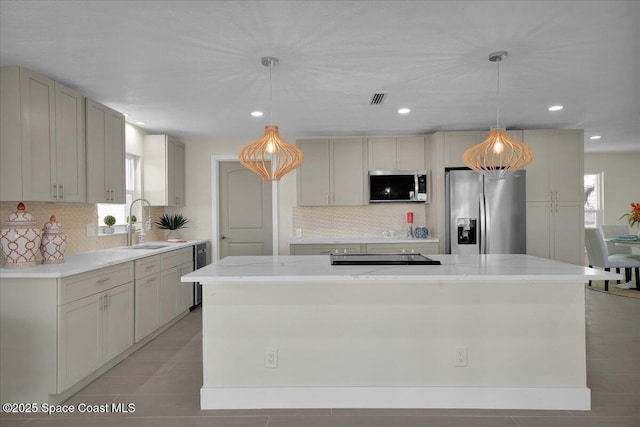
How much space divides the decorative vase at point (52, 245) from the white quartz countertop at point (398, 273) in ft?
4.38

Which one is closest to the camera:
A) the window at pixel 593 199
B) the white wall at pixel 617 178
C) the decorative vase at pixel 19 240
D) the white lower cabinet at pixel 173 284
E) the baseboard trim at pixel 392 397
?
the baseboard trim at pixel 392 397

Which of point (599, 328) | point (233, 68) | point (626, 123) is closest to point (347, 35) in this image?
point (233, 68)

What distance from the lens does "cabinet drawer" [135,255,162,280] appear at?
11.5 ft

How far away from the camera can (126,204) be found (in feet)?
15.5

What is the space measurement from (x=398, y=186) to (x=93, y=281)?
12.1 ft

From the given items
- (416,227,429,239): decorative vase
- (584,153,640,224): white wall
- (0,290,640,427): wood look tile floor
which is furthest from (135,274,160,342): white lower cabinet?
(584,153,640,224): white wall

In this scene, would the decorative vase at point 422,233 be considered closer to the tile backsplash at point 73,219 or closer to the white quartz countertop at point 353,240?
the white quartz countertop at point 353,240

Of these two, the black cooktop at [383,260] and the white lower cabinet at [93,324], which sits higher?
the black cooktop at [383,260]

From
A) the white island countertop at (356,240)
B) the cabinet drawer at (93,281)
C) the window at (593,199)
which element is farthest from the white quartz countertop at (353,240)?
the window at (593,199)

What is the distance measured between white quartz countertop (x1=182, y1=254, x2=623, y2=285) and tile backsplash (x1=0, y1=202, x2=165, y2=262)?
5.82 feet

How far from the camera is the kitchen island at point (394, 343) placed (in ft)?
7.98

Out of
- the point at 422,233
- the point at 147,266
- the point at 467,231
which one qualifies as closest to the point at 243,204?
the point at 147,266

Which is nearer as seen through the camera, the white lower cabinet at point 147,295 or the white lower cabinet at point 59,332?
the white lower cabinet at point 59,332

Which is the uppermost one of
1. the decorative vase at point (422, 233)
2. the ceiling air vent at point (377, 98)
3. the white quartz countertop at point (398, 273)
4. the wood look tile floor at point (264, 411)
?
the ceiling air vent at point (377, 98)
